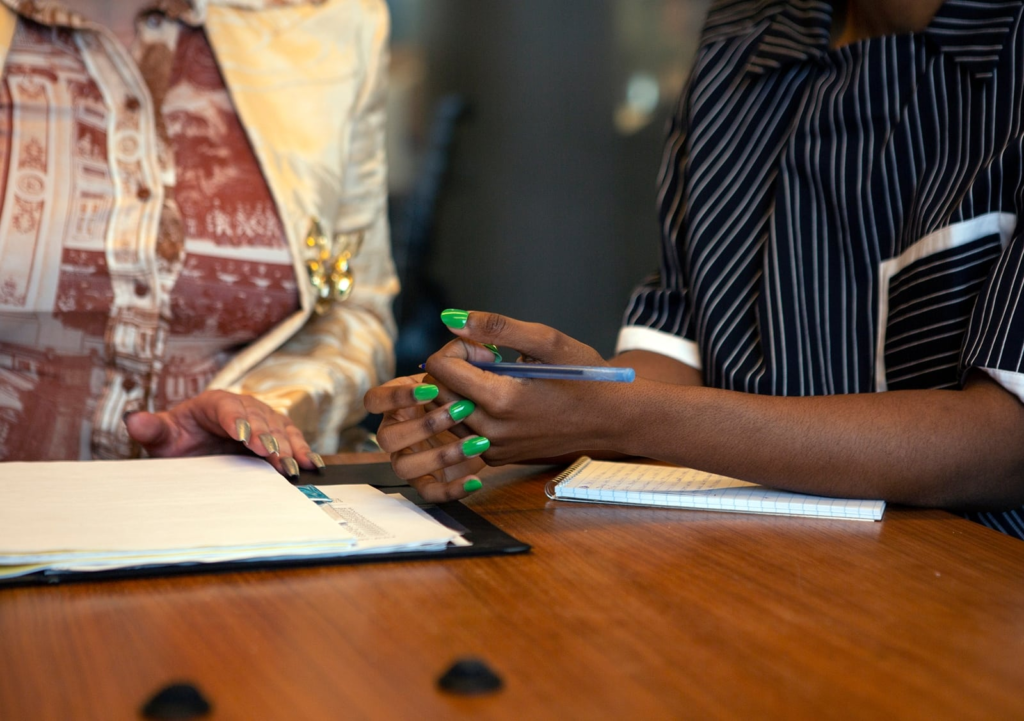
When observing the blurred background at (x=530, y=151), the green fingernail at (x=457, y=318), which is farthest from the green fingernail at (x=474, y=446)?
the blurred background at (x=530, y=151)

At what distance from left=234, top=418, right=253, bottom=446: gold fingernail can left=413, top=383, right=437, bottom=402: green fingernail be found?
0.23 m

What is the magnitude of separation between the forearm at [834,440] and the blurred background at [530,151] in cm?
144

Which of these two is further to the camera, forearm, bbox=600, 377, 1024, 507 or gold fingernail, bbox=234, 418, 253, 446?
gold fingernail, bbox=234, 418, 253, 446

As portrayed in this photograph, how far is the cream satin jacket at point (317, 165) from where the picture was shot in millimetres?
1481

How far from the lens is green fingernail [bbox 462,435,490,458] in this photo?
83 cm

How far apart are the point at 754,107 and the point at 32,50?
1045 millimetres

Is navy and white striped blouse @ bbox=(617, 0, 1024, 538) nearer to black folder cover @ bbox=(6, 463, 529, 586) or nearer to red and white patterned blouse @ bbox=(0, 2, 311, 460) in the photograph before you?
black folder cover @ bbox=(6, 463, 529, 586)

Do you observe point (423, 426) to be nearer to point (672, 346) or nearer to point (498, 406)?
point (498, 406)

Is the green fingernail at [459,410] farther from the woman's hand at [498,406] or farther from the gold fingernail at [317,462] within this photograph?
the gold fingernail at [317,462]

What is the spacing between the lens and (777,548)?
740mm

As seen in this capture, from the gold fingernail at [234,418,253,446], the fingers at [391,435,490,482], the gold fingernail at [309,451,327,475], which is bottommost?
the gold fingernail at [309,451,327,475]

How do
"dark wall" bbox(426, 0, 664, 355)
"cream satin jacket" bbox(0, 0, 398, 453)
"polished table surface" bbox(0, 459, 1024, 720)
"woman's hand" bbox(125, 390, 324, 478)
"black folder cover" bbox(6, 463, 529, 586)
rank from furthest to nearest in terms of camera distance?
1. "dark wall" bbox(426, 0, 664, 355)
2. "cream satin jacket" bbox(0, 0, 398, 453)
3. "woman's hand" bbox(125, 390, 324, 478)
4. "black folder cover" bbox(6, 463, 529, 586)
5. "polished table surface" bbox(0, 459, 1024, 720)

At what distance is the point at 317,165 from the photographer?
158cm

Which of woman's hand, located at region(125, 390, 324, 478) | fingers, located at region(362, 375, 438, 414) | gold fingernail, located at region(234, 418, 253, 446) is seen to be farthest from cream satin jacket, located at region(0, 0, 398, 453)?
fingers, located at region(362, 375, 438, 414)
